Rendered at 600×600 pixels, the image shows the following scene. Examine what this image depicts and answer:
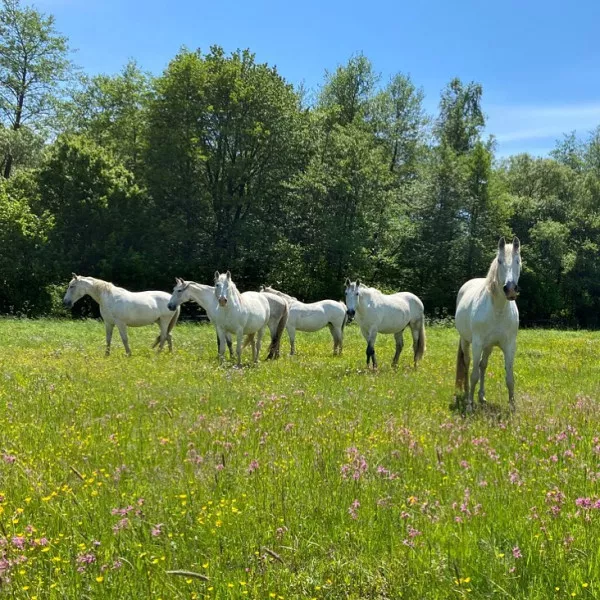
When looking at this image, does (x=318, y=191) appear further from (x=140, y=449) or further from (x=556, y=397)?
(x=140, y=449)

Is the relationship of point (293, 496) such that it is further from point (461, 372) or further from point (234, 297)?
point (234, 297)

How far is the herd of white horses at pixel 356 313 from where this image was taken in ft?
28.5

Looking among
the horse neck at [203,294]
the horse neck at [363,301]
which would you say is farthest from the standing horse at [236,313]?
the horse neck at [363,301]

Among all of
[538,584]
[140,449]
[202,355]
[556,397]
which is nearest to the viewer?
[538,584]

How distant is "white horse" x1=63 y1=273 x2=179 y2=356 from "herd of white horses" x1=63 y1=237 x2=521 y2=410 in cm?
3

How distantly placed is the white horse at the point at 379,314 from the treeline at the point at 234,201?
23.6 meters

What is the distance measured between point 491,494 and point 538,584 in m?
1.29

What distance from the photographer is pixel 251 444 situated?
5.91 metres

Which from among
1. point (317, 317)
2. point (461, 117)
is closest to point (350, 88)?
point (461, 117)

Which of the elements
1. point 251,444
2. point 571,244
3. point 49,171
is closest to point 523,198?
point 571,244

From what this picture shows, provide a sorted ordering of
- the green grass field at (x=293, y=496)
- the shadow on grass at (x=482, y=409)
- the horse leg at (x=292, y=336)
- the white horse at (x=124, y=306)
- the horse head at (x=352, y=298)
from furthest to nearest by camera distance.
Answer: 1. the horse leg at (x=292, y=336)
2. the white horse at (x=124, y=306)
3. the horse head at (x=352, y=298)
4. the shadow on grass at (x=482, y=409)
5. the green grass field at (x=293, y=496)

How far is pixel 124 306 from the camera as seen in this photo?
1670 centimetres

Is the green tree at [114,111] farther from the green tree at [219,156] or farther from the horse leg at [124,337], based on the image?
the horse leg at [124,337]

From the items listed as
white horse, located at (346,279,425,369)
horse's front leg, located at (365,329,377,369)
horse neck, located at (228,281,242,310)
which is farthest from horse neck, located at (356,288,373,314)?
horse neck, located at (228,281,242,310)
